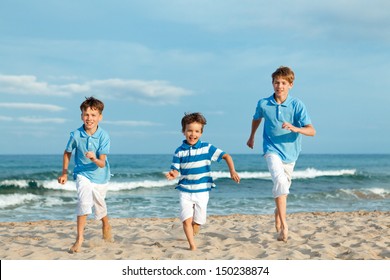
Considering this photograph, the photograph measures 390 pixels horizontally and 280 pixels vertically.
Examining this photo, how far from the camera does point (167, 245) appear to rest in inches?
235

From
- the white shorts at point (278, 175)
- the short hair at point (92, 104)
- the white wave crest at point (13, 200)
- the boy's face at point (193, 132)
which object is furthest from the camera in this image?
the white wave crest at point (13, 200)

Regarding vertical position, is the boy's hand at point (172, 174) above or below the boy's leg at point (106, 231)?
above

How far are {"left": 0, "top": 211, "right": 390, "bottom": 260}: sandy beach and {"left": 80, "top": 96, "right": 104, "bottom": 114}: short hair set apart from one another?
167cm

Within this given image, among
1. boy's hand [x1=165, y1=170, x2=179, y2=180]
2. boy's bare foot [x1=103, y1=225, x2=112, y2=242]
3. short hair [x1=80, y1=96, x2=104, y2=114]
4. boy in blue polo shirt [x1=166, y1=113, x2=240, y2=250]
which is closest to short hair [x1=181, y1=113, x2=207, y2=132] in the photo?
boy in blue polo shirt [x1=166, y1=113, x2=240, y2=250]

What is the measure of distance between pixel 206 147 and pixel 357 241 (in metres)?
2.66

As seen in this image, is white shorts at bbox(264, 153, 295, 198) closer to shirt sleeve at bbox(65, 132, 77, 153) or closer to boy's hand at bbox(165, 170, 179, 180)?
boy's hand at bbox(165, 170, 179, 180)

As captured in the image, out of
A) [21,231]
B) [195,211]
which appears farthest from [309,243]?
[21,231]

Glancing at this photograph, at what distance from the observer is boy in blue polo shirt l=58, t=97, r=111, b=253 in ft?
18.2

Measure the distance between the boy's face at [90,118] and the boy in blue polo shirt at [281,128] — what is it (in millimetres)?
1969

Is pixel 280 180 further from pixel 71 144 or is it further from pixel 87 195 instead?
pixel 71 144

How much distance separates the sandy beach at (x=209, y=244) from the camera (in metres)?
5.43

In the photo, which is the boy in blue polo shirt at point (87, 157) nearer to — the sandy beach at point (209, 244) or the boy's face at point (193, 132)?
the sandy beach at point (209, 244)

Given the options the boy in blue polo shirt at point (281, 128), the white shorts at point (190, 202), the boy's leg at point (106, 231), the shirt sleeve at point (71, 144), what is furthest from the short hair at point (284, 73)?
the boy's leg at point (106, 231)
